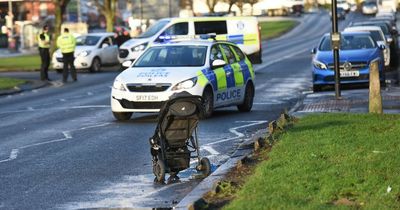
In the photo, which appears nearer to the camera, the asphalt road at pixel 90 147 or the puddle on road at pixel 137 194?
the puddle on road at pixel 137 194

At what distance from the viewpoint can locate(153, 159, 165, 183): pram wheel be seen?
11.1 meters

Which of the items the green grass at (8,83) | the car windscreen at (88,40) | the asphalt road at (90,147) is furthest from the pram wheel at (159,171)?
the car windscreen at (88,40)

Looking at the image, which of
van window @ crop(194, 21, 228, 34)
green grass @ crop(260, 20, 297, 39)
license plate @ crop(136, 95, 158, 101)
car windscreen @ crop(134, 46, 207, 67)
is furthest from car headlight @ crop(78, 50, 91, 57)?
green grass @ crop(260, 20, 297, 39)

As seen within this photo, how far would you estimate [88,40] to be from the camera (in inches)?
1609

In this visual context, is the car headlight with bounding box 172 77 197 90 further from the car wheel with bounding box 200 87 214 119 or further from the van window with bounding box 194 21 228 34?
the van window with bounding box 194 21 228 34

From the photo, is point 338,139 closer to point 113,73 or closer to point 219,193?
point 219,193

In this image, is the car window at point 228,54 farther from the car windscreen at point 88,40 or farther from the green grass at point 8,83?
the car windscreen at point 88,40

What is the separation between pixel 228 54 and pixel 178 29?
49.0 ft

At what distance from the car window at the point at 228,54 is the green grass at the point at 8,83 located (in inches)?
437

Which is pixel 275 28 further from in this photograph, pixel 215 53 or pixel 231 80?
pixel 231 80

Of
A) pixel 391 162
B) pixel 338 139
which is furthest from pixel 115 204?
pixel 338 139

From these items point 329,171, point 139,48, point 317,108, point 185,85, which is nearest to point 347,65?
point 317,108

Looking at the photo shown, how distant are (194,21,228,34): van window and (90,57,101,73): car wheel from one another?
6840 millimetres

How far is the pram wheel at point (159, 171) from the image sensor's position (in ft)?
36.3
